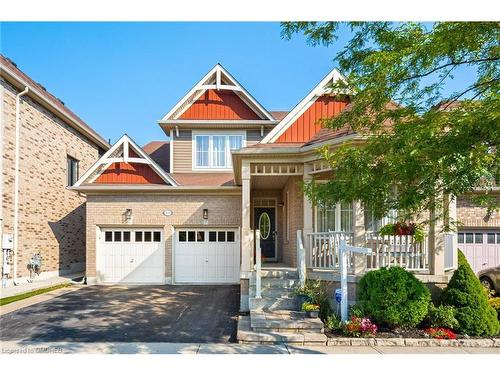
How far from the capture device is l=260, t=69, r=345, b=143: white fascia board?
10.9 m

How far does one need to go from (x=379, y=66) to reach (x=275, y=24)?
186cm

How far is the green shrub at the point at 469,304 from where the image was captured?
6961 millimetres

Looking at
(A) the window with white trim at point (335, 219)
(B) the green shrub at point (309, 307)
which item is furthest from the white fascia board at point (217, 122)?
(B) the green shrub at point (309, 307)

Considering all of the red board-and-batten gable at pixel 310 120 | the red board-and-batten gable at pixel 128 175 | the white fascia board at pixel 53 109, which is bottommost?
the red board-and-batten gable at pixel 128 175

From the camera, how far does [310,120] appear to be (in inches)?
439

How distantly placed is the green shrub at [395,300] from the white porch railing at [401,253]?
3.72 feet

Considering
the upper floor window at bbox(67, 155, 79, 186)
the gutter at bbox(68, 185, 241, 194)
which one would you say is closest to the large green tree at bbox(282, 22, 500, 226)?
the gutter at bbox(68, 185, 241, 194)

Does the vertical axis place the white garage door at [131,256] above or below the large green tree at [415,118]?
below

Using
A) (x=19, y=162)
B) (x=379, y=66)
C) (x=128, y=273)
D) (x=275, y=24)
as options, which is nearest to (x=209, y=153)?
(x=128, y=273)

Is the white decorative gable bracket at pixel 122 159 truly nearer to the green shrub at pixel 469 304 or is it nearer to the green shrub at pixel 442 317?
the green shrub at pixel 442 317

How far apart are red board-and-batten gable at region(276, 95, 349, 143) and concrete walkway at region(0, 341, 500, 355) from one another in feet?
20.4

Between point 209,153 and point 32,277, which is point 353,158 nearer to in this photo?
point 209,153

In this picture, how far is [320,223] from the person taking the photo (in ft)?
34.0

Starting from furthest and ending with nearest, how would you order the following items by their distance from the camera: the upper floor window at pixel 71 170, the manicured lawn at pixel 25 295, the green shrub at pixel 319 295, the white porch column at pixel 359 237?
1. the upper floor window at pixel 71 170
2. the manicured lawn at pixel 25 295
3. the white porch column at pixel 359 237
4. the green shrub at pixel 319 295
